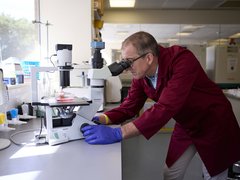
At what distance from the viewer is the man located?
3.60ft

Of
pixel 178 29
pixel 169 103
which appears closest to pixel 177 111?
pixel 169 103

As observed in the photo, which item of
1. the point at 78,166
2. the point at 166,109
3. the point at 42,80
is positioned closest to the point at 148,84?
the point at 166,109

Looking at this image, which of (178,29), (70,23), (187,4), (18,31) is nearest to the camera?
(70,23)

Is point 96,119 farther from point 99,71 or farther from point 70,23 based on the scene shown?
point 70,23

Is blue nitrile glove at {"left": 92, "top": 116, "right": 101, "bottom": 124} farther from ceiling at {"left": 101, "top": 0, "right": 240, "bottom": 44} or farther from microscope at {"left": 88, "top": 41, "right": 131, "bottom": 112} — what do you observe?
ceiling at {"left": 101, "top": 0, "right": 240, "bottom": 44}

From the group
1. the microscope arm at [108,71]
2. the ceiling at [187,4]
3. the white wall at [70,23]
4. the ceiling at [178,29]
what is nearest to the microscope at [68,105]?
the microscope arm at [108,71]

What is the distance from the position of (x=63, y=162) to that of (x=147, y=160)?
6.35 feet

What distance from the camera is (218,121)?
50.7 inches

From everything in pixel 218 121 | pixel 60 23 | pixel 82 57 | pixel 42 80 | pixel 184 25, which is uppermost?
pixel 184 25

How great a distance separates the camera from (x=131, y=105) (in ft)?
4.87

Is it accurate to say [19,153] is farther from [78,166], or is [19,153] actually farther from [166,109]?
[166,109]

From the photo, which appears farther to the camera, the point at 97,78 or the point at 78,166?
the point at 97,78

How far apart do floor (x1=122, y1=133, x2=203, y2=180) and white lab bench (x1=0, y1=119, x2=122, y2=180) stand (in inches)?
55.7

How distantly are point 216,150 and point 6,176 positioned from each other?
3.41 feet
